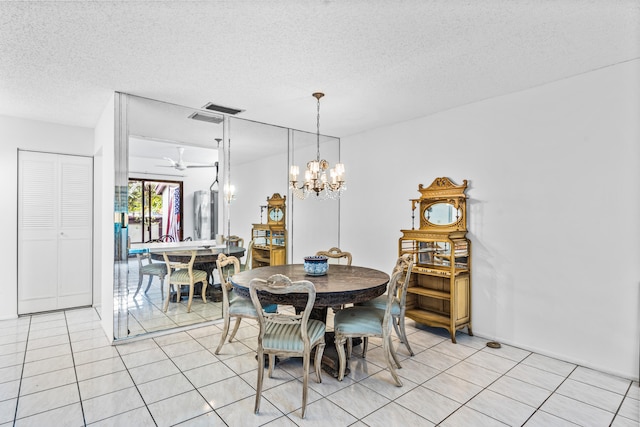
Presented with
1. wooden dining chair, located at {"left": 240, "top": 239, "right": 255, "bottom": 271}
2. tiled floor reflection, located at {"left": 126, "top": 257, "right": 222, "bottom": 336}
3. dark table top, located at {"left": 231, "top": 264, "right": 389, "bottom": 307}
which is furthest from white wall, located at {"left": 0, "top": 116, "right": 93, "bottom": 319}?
dark table top, located at {"left": 231, "top": 264, "right": 389, "bottom": 307}

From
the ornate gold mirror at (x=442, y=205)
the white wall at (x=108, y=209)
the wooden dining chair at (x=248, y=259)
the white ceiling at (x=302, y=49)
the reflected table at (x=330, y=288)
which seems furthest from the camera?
the wooden dining chair at (x=248, y=259)

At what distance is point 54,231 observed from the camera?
4.55 metres

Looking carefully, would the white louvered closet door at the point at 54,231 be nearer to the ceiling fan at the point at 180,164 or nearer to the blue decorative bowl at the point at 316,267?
the ceiling fan at the point at 180,164

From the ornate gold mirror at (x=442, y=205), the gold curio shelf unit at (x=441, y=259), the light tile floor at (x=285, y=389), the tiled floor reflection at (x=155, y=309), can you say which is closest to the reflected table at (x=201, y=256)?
the tiled floor reflection at (x=155, y=309)

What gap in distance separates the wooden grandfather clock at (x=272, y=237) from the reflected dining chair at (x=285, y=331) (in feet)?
7.20

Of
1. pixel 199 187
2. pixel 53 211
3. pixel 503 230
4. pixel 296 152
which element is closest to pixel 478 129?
pixel 503 230

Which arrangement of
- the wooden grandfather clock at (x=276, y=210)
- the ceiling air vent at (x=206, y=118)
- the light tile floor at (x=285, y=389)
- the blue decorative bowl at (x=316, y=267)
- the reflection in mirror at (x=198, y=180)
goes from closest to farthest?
the light tile floor at (x=285, y=389) < the blue decorative bowl at (x=316, y=267) < the reflection in mirror at (x=198, y=180) < the ceiling air vent at (x=206, y=118) < the wooden grandfather clock at (x=276, y=210)

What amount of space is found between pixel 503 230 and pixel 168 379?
11.1 ft

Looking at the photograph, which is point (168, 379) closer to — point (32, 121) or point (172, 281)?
point (172, 281)

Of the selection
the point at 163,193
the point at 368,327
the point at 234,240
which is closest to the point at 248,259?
the point at 234,240

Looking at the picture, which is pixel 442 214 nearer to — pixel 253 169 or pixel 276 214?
pixel 276 214

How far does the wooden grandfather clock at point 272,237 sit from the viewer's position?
15.1ft

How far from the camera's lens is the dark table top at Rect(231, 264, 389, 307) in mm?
2447

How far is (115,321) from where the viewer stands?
3406 millimetres
